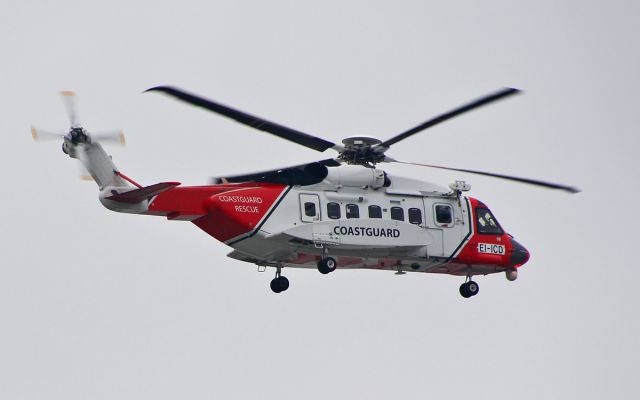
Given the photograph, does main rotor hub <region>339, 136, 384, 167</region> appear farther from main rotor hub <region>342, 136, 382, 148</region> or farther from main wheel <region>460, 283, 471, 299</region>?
main wheel <region>460, 283, 471, 299</region>

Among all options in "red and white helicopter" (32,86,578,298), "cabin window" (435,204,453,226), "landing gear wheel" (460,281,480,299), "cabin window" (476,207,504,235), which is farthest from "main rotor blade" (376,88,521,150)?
"landing gear wheel" (460,281,480,299)

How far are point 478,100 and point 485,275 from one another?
765 cm

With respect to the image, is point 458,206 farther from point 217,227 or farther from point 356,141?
point 217,227

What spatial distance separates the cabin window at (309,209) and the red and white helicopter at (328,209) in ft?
0.08

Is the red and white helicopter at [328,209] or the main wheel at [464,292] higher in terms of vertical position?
the red and white helicopter at [328,209]

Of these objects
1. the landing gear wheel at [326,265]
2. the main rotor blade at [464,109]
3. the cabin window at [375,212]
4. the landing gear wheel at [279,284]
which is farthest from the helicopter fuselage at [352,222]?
the main rotor blade at [464,109]

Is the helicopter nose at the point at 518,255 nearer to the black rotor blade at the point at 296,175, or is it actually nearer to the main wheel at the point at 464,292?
the main wheel at the point at 464,292

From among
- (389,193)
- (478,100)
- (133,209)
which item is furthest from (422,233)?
(133,209)

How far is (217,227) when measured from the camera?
3384cm

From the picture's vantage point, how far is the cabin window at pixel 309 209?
3441 cm

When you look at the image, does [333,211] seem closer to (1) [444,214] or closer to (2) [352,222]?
(2) [352,222]

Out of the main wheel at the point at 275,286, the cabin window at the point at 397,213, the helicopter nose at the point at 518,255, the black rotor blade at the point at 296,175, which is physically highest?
the black rotor blade at the point at 296,175

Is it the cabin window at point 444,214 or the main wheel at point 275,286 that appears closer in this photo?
the main wheel at point 275,286

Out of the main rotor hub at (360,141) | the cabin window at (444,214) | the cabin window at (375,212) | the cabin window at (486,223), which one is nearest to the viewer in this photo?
the main rotor hub at (360,141)
